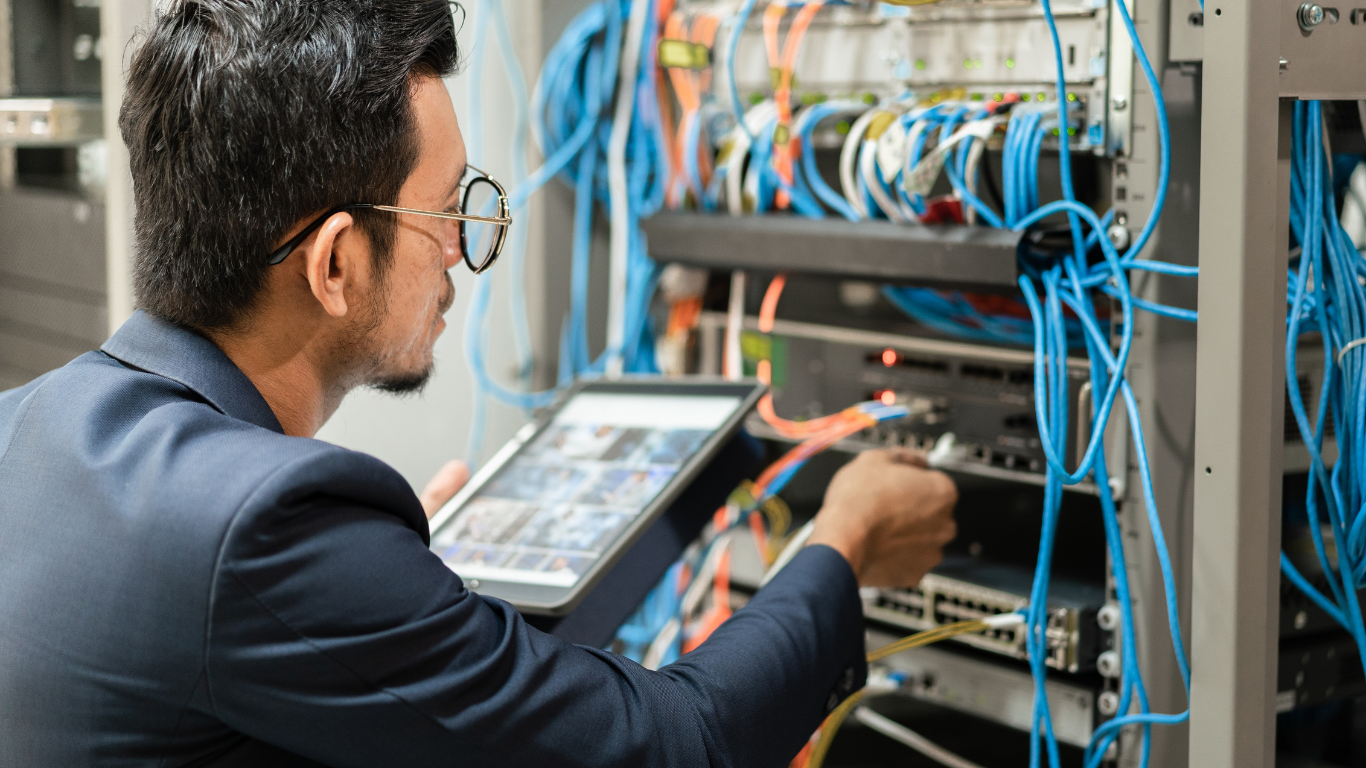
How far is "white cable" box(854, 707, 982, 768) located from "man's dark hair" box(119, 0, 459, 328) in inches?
39.7

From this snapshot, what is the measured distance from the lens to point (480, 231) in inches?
62.1

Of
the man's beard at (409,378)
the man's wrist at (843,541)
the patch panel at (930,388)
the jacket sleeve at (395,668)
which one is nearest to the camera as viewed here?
the jacket sleeve at (395,668)

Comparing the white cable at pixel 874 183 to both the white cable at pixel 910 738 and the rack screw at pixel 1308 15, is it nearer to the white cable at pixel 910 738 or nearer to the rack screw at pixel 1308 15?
the rack screw at pixel 1308 15

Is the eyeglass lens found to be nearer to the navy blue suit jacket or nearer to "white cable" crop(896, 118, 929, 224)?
the navy blue suit jacket

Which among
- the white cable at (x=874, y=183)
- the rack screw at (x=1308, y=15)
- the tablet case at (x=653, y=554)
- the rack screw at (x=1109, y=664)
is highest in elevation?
the rack screw at (x=1308, y=15)

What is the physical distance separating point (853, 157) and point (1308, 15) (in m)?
0.62

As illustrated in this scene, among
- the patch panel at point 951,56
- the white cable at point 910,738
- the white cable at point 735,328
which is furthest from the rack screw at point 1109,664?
the white cable at point 735,328

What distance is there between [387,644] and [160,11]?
54 cm

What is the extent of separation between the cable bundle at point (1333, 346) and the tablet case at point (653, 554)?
0.56m

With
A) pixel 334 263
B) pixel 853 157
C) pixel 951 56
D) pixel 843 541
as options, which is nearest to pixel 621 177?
pixel 853 157

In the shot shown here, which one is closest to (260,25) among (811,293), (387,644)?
(387,644)

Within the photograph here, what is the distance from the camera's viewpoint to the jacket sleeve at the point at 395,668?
76 cm

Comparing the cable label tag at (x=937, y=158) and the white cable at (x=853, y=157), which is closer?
the cable label tag at (x=937, y=158)

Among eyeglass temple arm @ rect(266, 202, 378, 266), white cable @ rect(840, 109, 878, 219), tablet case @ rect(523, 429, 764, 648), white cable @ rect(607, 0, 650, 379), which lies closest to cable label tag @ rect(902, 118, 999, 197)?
white cable @ rect(840, 109, 878, 219)
